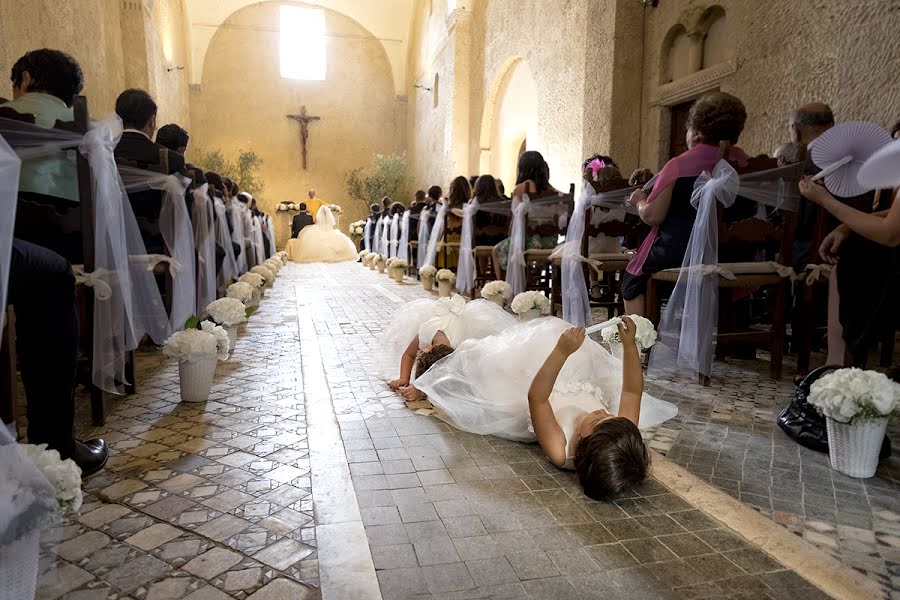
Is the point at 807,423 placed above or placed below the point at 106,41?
below

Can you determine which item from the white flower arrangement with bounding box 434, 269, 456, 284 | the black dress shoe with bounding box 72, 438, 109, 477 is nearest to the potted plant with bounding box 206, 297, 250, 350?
the black dress shoe with bounding box 72, 438, 109, 477

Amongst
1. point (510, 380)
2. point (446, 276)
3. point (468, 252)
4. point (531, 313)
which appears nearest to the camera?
point (510, 380)

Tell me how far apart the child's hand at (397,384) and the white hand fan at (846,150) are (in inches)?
87.2

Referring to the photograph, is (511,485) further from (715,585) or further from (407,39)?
(407,39)

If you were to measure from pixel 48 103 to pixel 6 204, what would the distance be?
6.09ft

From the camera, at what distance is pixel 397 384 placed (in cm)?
310

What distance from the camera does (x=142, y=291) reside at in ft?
9.82

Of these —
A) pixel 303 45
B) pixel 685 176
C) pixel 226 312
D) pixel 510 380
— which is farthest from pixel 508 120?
A: pixel 510 380

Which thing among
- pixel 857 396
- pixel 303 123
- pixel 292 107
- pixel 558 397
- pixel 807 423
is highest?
pixel 292 107

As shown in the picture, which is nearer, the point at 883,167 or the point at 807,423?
the point at 883,167

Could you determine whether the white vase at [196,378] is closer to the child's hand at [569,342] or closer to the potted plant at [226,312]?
the potted plant at [226,312]

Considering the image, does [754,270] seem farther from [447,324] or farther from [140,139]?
[140,139]

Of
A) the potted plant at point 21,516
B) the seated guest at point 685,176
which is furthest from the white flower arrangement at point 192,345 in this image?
the seated guest at point 685,176

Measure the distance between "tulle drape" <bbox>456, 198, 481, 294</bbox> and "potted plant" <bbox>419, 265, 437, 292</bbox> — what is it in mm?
821
